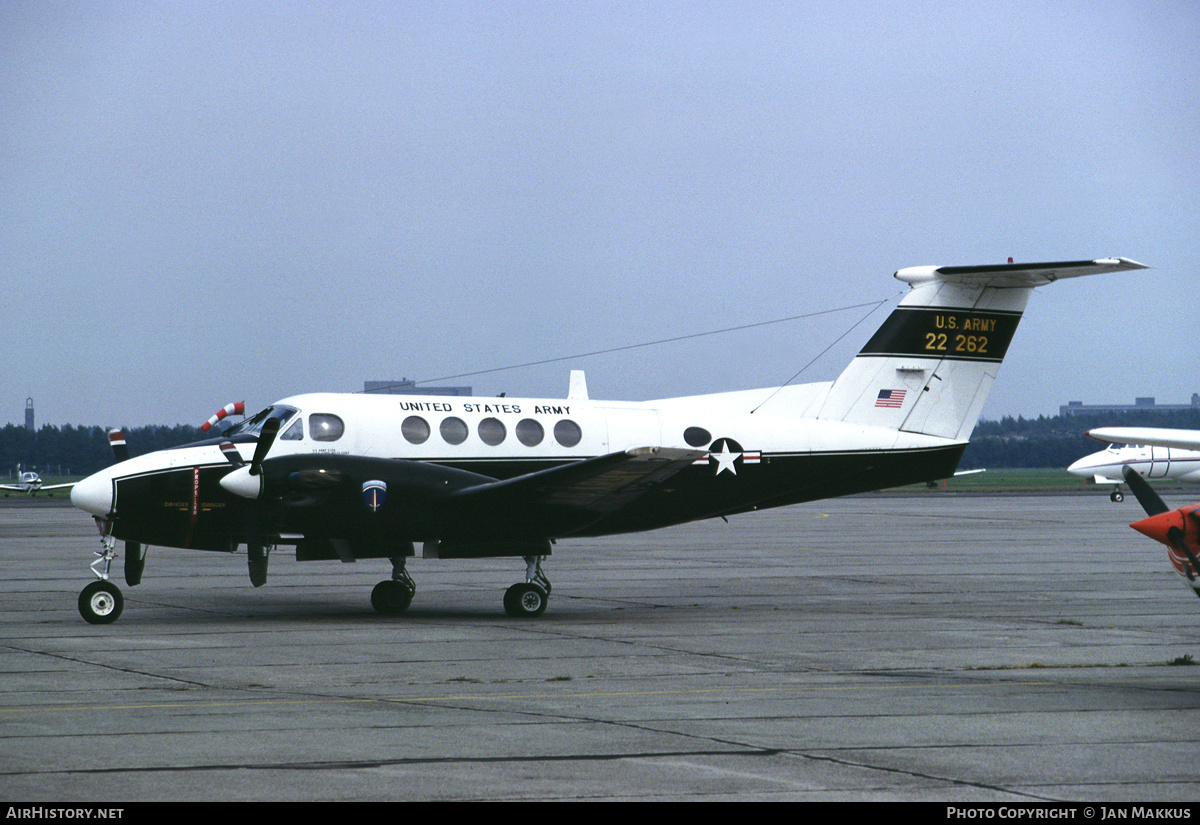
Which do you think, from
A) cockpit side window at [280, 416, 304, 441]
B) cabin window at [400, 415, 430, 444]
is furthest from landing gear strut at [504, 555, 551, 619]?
cockpit side window at [280, 416, 304, 441]

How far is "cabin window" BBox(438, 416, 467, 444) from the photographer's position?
675 inches

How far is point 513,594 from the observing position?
15.9 m

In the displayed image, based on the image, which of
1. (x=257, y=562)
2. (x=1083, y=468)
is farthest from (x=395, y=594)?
(x=1083, y=468)

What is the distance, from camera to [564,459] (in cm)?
1759

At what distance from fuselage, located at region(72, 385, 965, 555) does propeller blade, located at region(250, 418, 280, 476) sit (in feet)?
0.75

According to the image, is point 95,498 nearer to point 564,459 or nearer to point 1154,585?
point 564,459

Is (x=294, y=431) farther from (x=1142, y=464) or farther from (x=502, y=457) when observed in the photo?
(x=1142, y=464)

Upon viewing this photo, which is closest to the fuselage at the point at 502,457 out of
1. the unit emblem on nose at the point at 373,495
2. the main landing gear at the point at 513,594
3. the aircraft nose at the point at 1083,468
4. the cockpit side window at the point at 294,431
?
the cockpit side window at the point at 294,431

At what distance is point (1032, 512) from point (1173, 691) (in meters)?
37.5

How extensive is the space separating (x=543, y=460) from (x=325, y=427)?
3124mm

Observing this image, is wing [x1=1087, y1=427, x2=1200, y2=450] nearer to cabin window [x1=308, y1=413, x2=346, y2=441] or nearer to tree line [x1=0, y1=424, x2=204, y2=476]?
Answer: cabin window [x1=308, y1=413, x2=346, y2=441]

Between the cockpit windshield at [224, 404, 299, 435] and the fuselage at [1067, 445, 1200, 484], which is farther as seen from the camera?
the fuselage at [1067, 445, 1200, 484]

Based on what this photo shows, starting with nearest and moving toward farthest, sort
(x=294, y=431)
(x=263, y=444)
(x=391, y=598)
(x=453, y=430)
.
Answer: (x=263, y=444), (x=294, y=431), (x=391, y=598), (x=453, y=430)

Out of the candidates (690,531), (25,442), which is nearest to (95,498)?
(690,531)
